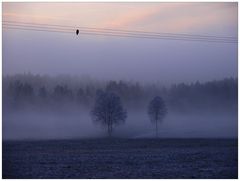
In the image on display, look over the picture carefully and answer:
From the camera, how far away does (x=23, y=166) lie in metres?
25.8

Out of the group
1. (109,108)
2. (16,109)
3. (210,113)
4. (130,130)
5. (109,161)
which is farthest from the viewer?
(210,113)

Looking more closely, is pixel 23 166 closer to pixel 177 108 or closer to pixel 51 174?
pixel 51 174

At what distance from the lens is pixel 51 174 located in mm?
22641

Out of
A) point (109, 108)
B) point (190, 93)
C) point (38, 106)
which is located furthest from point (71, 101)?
point (109, 108)

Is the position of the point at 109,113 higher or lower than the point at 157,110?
lower

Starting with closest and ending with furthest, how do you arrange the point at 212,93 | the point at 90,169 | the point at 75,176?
the point at 75,176 < the point at 90,169 < the point at 212,93

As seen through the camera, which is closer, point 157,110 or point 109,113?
point 109,113

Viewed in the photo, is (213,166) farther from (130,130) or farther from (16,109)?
(16,109)

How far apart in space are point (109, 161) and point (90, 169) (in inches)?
157

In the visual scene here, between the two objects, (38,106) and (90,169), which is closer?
(90,169)

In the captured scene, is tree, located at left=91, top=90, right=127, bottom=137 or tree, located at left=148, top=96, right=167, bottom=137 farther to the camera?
tree, located at left=148, top=96, right=167, bottom=137

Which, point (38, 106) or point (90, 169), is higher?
point (38, 106)

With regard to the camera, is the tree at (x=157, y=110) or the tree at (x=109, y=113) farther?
the tree at (x=157, y=110)

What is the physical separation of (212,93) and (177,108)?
22.9 meters
